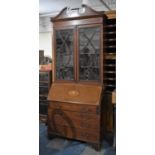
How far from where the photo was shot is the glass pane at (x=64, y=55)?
3.32 m

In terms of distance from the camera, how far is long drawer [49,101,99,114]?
9.56ft

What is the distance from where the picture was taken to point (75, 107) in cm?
306

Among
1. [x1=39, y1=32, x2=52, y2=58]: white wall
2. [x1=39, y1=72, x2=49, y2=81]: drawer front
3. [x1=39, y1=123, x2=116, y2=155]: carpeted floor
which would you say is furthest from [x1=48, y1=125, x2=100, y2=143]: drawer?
[x1=39, y1=32, x2=52, y2=58]: white wall

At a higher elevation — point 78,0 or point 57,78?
point 78,0

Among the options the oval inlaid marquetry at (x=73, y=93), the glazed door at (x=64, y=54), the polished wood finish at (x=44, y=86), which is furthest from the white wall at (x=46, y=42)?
the oval inlaid marquetry at (x=73, y=93)

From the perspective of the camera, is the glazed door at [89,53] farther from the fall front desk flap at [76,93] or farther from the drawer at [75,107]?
the drawer at [75,107]

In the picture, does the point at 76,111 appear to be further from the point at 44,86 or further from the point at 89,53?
the point at 44,86

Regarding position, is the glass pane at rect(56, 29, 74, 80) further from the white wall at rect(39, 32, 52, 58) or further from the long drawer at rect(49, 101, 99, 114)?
the white wall at rect(39, 32, 52, 58)

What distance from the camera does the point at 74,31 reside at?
10.6 ft

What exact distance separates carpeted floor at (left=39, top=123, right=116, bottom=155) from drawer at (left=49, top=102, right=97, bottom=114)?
0.56 meters
